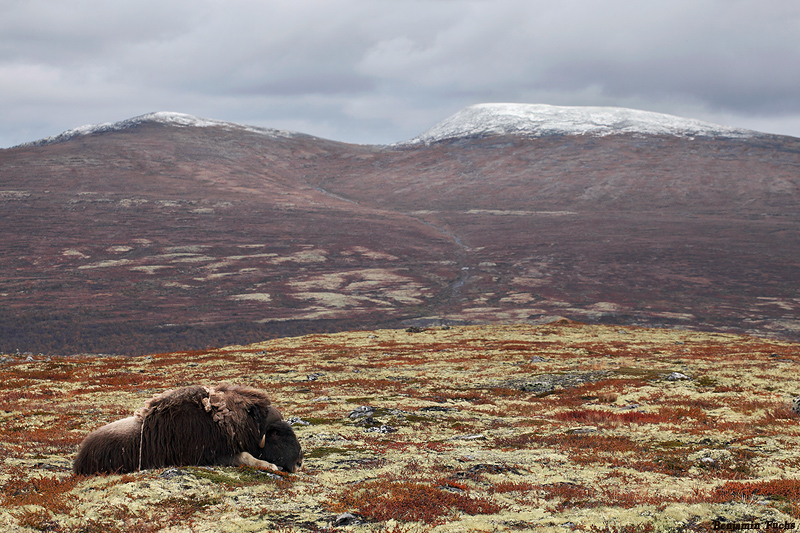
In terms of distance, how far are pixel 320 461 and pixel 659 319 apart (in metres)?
93.6

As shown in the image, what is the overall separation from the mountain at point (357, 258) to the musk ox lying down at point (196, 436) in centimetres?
7455

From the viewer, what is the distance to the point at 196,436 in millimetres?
11211

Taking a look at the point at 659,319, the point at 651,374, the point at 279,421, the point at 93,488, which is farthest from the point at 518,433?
the point at 659,319

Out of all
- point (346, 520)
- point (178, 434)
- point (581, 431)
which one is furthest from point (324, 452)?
point (581, 431)

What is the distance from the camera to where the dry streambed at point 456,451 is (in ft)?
27.4

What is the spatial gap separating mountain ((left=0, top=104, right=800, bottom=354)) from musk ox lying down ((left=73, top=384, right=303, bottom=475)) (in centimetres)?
7455

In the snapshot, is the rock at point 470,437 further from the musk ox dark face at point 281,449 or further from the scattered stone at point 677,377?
the scattered stone at point 677,377

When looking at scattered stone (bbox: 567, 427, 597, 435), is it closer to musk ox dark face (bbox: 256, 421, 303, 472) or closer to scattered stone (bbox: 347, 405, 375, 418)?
scattered stone (bbox: 347, 405, 375, 418)

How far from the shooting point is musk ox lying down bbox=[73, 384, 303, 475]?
1077cm

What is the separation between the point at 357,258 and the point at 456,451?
123962mm

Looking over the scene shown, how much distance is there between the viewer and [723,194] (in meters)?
189

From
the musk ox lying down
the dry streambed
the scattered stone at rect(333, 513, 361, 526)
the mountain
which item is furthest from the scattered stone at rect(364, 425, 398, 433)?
the mountain

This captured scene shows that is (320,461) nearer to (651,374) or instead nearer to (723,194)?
(651,374)

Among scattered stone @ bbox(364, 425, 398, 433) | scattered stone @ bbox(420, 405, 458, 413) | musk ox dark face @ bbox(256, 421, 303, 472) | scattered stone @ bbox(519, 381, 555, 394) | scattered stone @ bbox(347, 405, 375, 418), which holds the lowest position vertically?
scattered stone @ bbox(519, 381, 555, 394)
